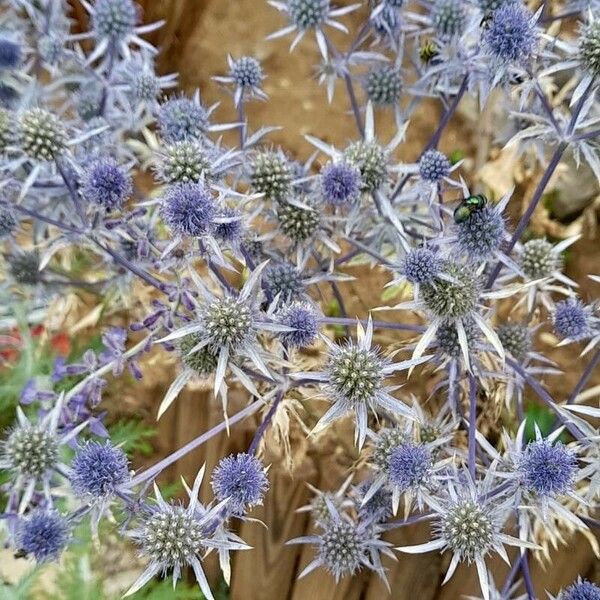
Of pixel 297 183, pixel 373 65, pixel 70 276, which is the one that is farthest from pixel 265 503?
pixel 373 65

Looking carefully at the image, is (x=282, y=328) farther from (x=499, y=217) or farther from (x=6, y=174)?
(x=6, y=174)

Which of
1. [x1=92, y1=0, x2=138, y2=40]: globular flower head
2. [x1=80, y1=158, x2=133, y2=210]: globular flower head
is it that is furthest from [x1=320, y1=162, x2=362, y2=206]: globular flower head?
[x1=92, y1=0, x2=138, y2=40]: globular flower head

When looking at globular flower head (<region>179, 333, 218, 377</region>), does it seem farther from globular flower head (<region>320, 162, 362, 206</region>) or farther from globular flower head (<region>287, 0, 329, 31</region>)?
globular flower head (<region>287, 0, 329, 31</region>)

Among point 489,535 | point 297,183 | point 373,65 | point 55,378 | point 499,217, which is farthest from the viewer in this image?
point 373,65

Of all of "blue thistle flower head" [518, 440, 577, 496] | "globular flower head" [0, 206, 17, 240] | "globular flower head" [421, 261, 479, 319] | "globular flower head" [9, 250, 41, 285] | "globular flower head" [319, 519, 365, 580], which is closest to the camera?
"blue thistle flower head" [518, 440, 577, 496]

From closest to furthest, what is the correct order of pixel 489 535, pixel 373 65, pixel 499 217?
pixel 489 535 → pixel 499 217 → pixel 373 65

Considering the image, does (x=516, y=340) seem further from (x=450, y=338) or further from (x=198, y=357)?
(x=198, y=357)
